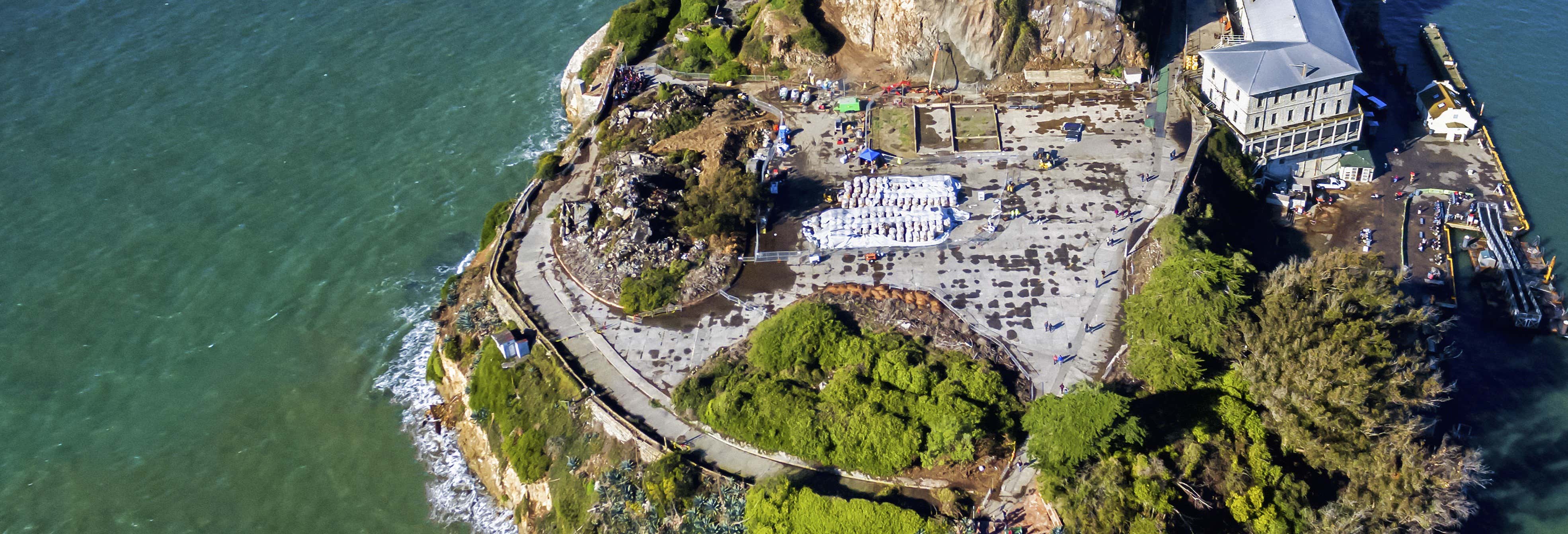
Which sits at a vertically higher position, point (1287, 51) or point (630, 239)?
point (1287, 51)

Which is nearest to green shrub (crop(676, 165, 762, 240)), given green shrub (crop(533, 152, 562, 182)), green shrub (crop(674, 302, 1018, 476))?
green shrub (crop(674, 302, 1018, 476))

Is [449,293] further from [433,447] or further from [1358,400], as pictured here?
[1358,400]

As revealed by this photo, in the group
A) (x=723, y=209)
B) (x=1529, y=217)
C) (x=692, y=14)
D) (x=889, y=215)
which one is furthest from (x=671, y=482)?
(x=1529, y=217)

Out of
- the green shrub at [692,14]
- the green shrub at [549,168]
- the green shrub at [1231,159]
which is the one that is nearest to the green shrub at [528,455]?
the green shrub at [549,168]

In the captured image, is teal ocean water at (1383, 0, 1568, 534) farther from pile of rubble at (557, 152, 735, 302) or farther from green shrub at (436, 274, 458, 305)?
green shrub at (436, 274, 458, 305)

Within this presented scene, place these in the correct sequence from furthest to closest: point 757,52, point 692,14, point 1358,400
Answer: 1. point 692,14
2. point 757,52
3. point 1358,400

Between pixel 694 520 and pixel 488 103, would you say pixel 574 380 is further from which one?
pixel 488 103
